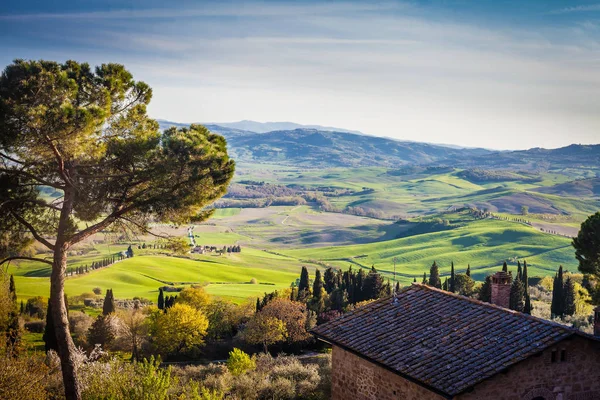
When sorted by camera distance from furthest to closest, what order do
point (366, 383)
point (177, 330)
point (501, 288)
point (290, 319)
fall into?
point (290, 319)
point (177, 330)
point (501, 288)
point (366, 383)

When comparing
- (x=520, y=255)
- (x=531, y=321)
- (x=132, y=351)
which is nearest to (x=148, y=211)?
(x=531, y=321)

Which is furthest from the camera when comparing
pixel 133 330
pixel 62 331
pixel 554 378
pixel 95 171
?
pixel 133 330

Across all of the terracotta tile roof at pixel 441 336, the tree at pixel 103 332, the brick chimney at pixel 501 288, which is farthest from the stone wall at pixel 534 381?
the tree at pixel 103 332

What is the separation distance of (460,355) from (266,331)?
144 ft

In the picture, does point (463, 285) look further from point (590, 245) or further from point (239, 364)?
point (239, 364)

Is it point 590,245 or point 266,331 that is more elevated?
point 590,245

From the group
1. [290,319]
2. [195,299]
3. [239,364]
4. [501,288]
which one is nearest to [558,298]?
[290,319]

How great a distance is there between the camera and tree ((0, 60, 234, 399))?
2127 centimetres

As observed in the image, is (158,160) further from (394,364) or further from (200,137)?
(394,364)

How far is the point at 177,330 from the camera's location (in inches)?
2256

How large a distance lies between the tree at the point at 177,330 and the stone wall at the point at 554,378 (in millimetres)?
45858

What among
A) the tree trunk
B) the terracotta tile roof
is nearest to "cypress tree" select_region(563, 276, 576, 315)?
the terracotta tile roof

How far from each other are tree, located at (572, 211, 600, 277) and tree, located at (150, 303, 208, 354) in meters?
36.8

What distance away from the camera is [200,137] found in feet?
77.8
